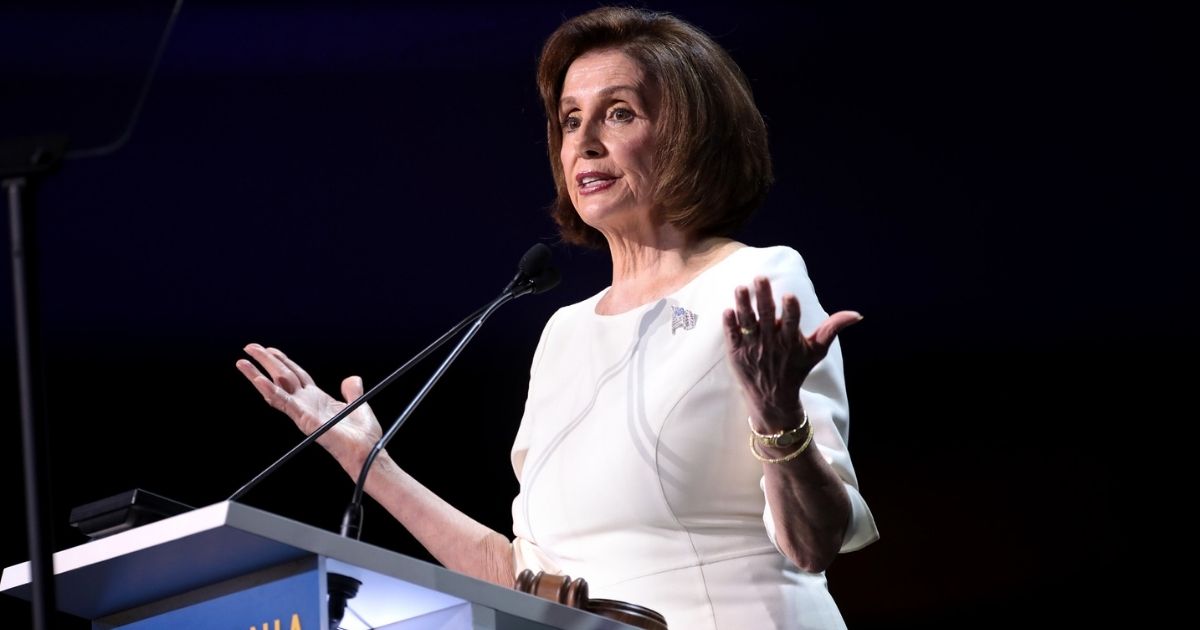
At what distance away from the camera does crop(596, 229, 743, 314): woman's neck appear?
213cm

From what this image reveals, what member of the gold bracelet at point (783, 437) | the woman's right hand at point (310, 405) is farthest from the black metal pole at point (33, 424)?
the woman's right hand at point (310, 405)

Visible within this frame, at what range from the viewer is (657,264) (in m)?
2.19

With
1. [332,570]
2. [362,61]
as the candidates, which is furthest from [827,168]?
[332,570]

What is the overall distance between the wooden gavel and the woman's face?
74cm

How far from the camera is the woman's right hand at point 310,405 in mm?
2158

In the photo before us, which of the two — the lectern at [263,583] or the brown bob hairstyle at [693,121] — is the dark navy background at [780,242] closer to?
the brown bob hairstyle at [693,121]

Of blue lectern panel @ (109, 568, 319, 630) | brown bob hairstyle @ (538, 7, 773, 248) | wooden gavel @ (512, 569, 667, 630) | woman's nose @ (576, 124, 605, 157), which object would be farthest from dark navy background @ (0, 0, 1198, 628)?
blue lectern panel @ (109, 568, 319, 630)

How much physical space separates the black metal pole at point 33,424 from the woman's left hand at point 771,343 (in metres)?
0.64

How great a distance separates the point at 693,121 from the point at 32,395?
1.24 metres

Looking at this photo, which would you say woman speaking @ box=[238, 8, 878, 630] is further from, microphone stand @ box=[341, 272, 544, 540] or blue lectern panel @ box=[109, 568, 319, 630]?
blue lectern panel @ box=[109, 568, 319, 630]

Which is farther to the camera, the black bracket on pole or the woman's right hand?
the woman's right hand

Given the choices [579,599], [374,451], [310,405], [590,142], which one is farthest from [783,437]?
[310,405]

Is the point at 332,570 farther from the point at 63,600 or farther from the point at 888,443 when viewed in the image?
the point at 888,443

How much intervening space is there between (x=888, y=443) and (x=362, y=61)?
59.3 inches
